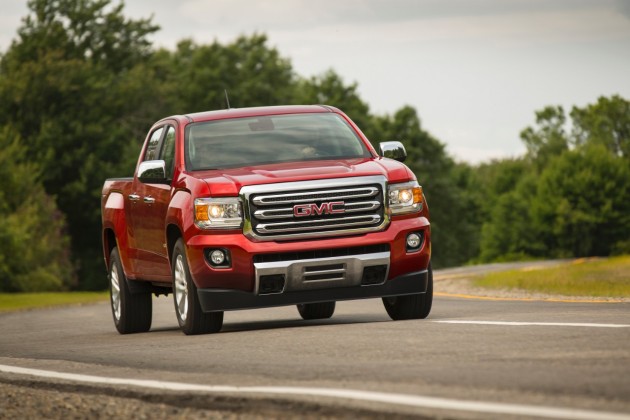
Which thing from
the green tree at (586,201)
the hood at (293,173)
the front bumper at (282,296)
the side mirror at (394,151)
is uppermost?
the side mirror at (394,151)

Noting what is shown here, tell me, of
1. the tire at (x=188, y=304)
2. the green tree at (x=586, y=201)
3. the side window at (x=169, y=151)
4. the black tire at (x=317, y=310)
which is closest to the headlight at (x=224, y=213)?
the tire at (x=188, y=304)

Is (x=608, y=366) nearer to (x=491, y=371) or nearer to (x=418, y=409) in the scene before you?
(x=491, y=371)

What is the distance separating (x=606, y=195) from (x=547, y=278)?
83893 mm

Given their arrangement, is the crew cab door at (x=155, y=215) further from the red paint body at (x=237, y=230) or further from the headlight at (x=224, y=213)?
the headlight at (x=224, y=213)

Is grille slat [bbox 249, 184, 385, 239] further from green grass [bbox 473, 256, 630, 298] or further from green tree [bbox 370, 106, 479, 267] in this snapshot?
green tree [bbox 370, 106, 479, 267]

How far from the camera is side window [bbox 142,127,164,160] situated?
47.0ft

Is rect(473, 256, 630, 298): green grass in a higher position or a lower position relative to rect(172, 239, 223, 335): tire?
lower

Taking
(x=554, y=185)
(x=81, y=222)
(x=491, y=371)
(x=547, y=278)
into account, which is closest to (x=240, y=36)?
(x=81, y=222)

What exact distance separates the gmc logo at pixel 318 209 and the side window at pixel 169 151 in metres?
1.70

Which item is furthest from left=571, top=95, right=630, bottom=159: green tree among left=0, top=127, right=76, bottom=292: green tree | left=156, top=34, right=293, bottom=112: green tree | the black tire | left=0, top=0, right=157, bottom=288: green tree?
the black tire

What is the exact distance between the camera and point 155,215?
523 inches

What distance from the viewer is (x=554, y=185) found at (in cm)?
10894

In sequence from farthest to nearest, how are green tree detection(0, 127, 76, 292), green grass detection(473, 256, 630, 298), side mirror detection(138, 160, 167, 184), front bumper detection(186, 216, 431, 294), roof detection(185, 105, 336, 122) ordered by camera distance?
green tree detection(0, 127, 76, 292), green grass detection(473, 256, 630, 298), roof detection(185, 105, 336, 122), side mirror detection(138, 160, 167, 184), front bumper detection(186, 216, 431, 294)

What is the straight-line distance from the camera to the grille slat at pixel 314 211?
11.8m
